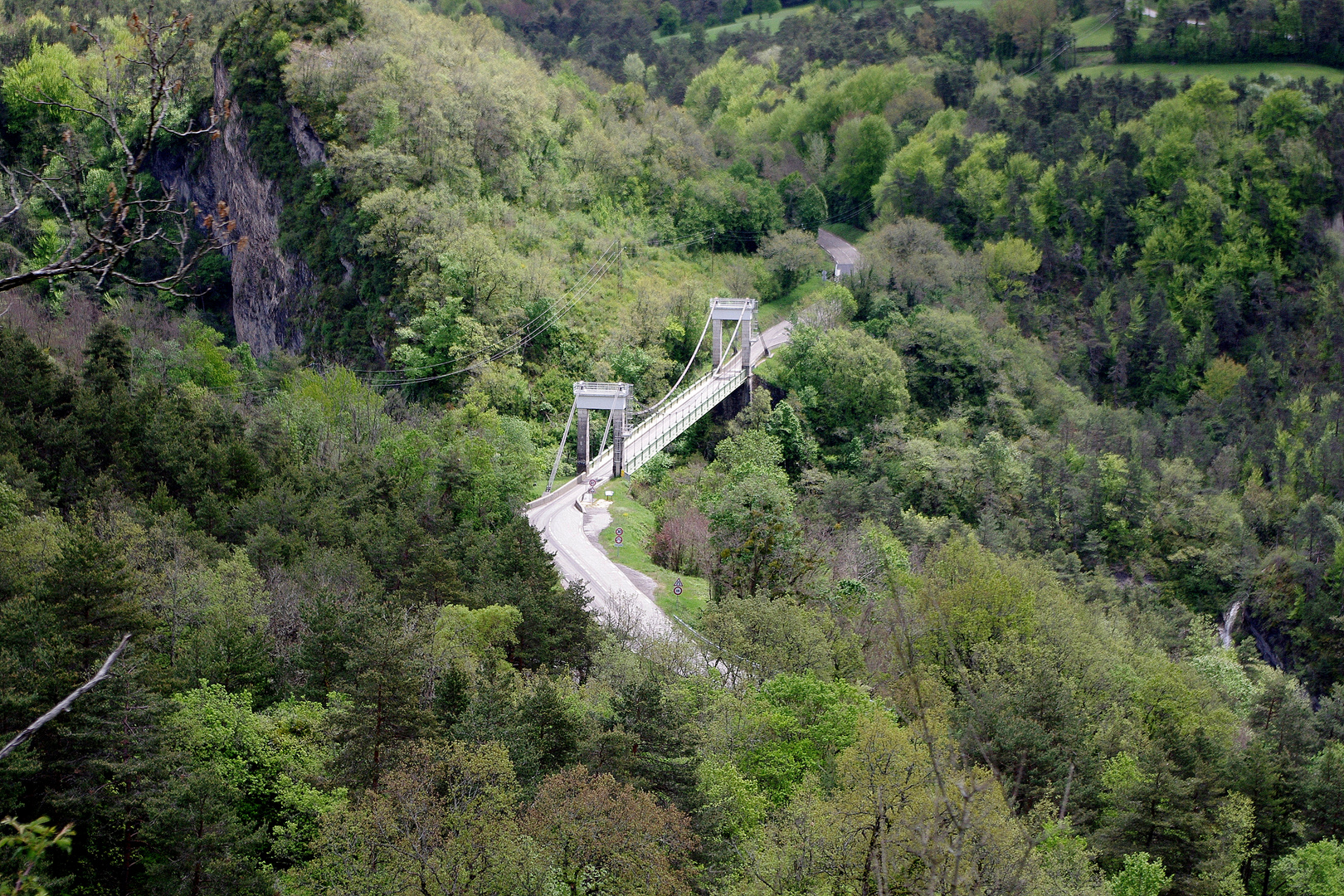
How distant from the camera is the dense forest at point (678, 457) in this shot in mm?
21312

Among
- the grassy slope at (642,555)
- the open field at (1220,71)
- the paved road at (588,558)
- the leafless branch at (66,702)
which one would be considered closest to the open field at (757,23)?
the open field at (1220,71)

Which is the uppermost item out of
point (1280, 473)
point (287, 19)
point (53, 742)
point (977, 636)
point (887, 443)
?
point (287, 19)

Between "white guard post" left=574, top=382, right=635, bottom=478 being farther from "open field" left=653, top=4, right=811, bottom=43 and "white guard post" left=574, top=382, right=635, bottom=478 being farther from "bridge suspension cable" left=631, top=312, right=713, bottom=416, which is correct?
"open field" left=653, top=4, right=811, bottom=43

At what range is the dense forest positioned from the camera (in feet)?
69.9

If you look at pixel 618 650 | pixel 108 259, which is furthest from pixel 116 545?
pixel 108 259

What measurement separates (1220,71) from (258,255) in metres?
83.0

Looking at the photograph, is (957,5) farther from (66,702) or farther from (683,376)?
(66,702)

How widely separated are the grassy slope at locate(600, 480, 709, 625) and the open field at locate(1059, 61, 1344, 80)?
75.3 m

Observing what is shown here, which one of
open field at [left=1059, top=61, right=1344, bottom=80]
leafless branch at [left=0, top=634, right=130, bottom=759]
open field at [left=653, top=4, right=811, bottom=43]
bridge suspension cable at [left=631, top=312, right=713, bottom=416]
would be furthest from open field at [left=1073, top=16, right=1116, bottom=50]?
leafless branch at [left=0, top=634, right=130, bottom=759]

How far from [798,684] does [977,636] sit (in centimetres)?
1278

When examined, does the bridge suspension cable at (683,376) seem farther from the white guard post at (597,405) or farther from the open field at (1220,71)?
the open field at (1220,71)

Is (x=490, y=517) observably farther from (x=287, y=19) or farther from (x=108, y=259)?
(x=287, y=19)

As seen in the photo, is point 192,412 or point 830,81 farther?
point 830,81

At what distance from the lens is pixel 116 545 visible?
26609 millimetres
